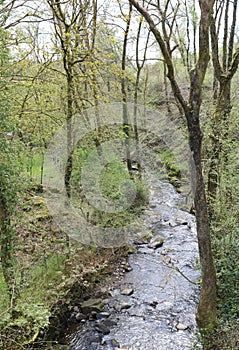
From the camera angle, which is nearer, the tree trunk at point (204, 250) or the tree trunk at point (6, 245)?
the tree trunk at point (204, 250)

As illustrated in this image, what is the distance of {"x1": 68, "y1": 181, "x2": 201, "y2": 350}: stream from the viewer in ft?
13.5

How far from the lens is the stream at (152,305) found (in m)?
4.12

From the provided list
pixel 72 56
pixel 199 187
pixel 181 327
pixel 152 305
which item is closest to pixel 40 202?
pixel 72 56

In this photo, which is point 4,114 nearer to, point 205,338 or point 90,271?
point 90,271

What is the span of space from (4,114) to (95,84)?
10.9 ft

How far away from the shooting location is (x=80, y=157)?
6.37 meters

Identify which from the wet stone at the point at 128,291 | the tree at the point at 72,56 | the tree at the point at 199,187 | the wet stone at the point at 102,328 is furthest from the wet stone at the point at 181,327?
the tree at the point at 72,56

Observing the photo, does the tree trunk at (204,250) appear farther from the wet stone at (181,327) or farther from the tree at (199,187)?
the wet stone at (181,327)

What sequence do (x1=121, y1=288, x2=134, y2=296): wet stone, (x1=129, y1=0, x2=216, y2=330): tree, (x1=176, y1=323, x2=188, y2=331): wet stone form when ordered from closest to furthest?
(x1=129, y1=0, x2=216, y2=330): tree
(x1=176, y1=323, x2=188, y2=331): wet stone
(x1=121, y1=288, x2=134, y2=296): wet stone

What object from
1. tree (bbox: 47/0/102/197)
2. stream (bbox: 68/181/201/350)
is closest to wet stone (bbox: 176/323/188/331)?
stream (bbox: 68/181/201/350)

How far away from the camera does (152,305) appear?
4.91 metres

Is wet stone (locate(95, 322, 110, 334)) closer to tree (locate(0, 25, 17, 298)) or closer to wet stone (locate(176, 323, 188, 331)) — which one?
wet stone (locate(176, 323, 188, 331))

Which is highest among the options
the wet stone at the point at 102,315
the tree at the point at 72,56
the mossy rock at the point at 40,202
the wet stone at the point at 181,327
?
→ the tree at the point at 72,56

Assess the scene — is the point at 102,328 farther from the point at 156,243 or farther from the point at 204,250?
the point at 156,243
